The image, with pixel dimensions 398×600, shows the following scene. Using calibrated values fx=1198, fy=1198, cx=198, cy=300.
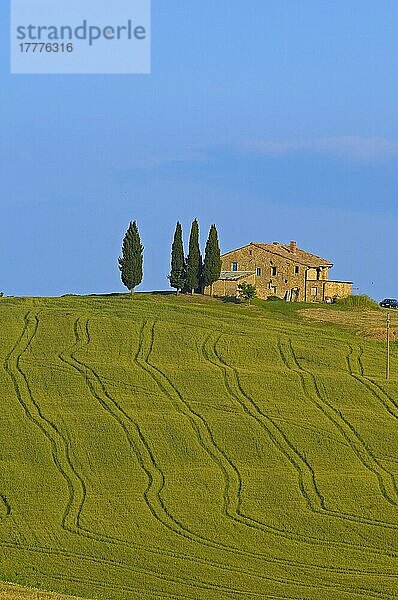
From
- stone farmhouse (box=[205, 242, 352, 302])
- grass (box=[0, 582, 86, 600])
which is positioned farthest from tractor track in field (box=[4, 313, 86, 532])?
stone farmhouse (box=[205, 242, 352, 302])

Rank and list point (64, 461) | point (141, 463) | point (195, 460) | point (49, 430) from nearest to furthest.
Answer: point (64, 461) < point (141, 463) < point (195, 460) < point (49, 430)

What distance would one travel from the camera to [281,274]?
110 meters

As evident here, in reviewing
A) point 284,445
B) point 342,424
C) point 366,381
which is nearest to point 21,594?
point 284,445

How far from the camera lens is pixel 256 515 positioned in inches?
1877

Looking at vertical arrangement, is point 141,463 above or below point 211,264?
below

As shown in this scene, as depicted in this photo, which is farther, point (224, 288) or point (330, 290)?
point (330, 290)

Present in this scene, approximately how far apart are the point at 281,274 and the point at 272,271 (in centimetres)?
89

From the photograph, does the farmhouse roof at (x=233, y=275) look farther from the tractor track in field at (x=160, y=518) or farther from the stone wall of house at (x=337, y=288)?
the tractor track in field at (x=160, y=518)

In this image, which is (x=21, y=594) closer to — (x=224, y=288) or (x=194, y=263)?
(x=194, y=263)

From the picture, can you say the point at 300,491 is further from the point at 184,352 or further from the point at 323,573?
the point at 184,352

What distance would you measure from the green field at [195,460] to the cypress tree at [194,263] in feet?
54.8

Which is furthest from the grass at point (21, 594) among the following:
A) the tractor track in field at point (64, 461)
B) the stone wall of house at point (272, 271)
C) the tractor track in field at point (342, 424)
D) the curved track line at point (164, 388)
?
the stone wall of house at point (272, 271)

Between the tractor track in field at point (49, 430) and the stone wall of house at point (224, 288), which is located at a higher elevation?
the stone wall of house at point (224, 288)

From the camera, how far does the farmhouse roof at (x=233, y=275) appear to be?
105750mm
